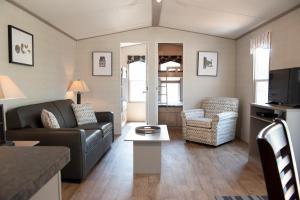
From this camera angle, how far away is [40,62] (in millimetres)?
3996

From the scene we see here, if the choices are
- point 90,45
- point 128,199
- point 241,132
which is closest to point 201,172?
point 128,199

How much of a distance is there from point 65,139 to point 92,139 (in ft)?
1.66

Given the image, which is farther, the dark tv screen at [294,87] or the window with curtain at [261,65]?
the window with curtain at [261,65]

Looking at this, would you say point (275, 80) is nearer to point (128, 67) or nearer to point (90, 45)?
point (90, 45)

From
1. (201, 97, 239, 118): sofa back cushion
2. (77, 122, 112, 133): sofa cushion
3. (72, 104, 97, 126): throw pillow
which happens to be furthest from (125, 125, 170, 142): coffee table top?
(201, 97, 239, 118): sofa back cushion

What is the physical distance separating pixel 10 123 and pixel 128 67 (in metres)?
5.15

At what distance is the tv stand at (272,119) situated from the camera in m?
2.95

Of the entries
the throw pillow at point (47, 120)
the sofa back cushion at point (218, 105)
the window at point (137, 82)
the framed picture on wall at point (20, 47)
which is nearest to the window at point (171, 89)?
the window at point (137, 82)

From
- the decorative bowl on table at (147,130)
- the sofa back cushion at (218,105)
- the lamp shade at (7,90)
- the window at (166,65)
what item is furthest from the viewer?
the window at (166,65)

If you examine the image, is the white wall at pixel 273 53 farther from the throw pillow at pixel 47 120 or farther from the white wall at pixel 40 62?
the white wall at pixel 40 62

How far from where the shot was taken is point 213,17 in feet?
14.7

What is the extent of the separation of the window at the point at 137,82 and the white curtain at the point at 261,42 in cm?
375

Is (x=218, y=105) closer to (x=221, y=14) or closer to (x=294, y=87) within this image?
(x=221, y=14)

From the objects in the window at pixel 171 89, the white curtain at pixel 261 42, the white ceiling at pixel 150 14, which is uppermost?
the white ceiling at pixel 150 14
